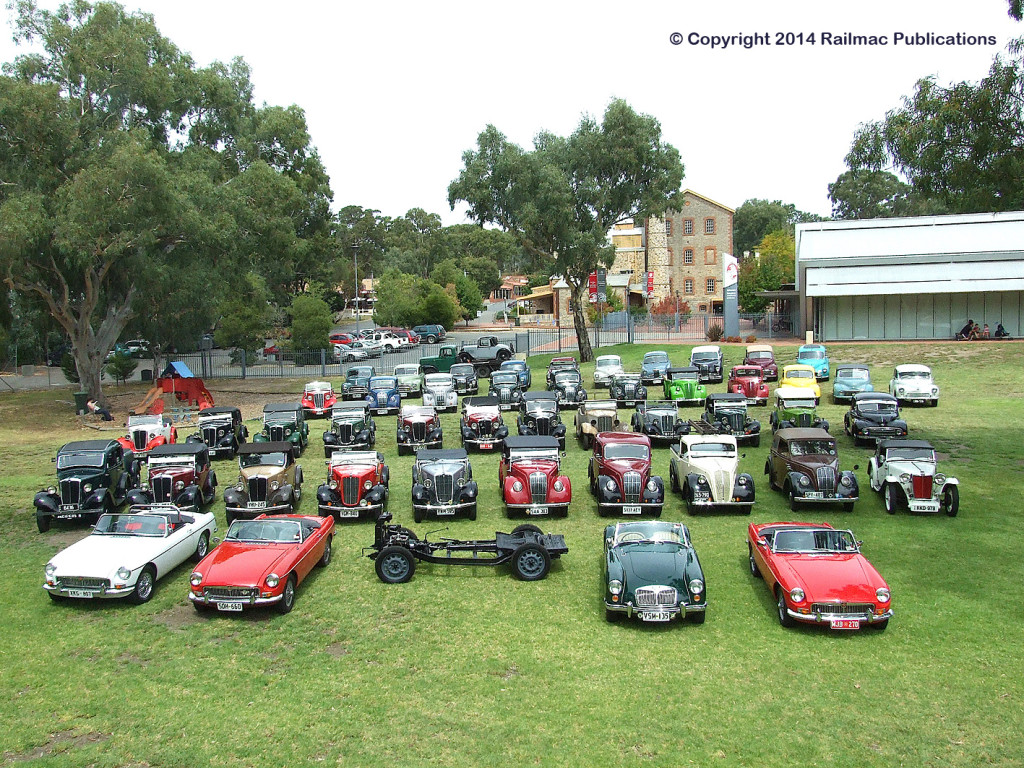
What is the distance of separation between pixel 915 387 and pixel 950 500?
49.0 ft

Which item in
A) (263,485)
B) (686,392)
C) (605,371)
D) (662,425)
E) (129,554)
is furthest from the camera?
(605,371)

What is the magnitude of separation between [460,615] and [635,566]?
2.98 meters

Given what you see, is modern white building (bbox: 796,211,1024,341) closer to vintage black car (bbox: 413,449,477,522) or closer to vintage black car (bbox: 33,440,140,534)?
vintage black car (bbox: 413,449,477,522)

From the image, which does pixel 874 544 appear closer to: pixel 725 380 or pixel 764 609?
pixel 764 609

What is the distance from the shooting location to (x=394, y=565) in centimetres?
1554

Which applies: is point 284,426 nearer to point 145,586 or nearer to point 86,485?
point 86,485

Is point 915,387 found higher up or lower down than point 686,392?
higher up

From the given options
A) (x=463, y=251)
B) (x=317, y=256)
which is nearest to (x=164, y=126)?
(x=317, y=256)

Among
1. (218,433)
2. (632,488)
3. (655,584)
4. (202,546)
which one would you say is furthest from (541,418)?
(655,584)

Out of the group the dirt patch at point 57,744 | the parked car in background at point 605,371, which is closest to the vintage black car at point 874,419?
the parked car in background at point 605,371

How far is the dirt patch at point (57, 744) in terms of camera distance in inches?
384

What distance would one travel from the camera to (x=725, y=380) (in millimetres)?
40969

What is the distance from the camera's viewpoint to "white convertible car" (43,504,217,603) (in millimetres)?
14531

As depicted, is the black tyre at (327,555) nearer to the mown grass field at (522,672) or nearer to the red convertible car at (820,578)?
the mown grass field at (522,672)
